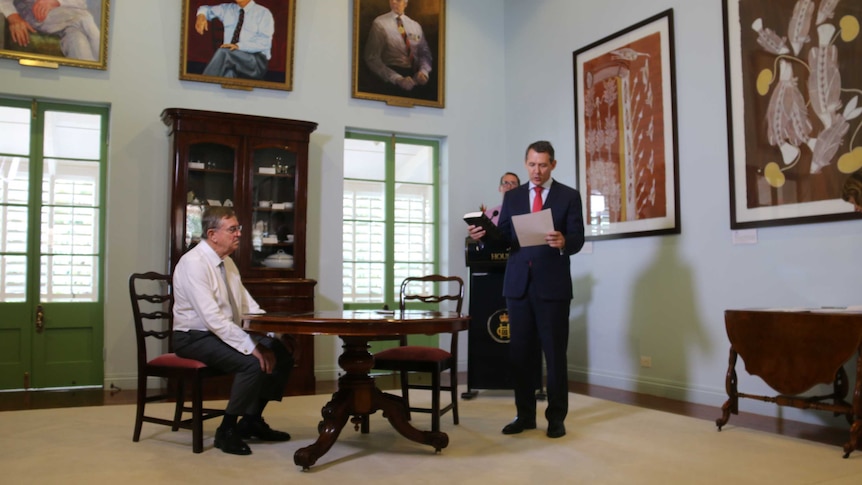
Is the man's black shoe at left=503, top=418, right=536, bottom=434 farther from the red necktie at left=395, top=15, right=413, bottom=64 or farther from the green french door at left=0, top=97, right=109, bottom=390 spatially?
the red necktie at left=395, top=15, right=413, bottom=64

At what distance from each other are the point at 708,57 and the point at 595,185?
1.38 metres

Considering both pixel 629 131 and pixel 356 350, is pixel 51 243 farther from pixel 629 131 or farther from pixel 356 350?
pixel 629 131

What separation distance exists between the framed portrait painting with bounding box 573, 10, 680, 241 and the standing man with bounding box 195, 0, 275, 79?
2758 millimetres

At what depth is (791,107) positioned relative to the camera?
4090mm

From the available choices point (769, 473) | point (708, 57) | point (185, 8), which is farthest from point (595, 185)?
point (185, 8)

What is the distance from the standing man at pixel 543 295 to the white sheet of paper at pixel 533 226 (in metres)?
0.05

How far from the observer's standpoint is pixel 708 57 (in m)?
4.66

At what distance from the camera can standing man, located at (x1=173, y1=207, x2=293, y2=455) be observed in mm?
3102

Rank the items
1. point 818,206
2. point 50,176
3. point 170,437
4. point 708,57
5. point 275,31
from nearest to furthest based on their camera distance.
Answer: point 170,437 → point 818,206 → point 708,57 → point 50,176 → point 275,31

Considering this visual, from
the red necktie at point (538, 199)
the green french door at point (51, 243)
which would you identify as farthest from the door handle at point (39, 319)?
the red necktie at point (538, 199)

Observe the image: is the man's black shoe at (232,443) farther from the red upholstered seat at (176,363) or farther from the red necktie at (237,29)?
the red necktie at (237,29)

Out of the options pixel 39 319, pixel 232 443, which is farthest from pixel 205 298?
pixel 39 319

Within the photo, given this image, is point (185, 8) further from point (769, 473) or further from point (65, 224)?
point (769, 473)

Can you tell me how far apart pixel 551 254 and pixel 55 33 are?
4292mm
